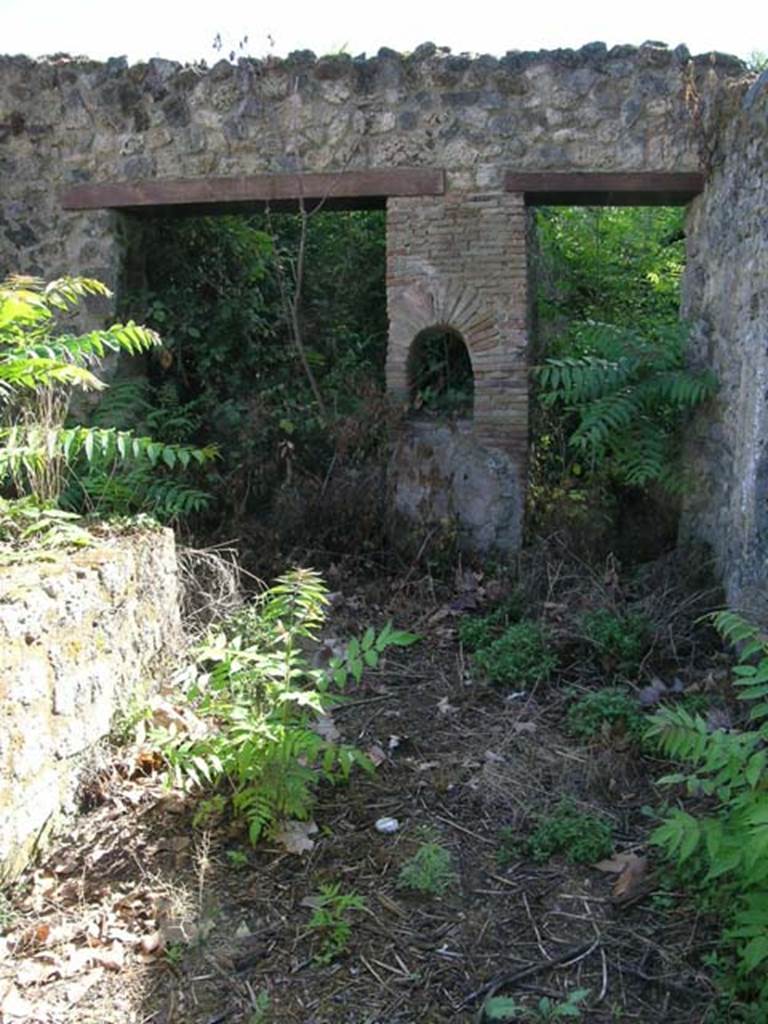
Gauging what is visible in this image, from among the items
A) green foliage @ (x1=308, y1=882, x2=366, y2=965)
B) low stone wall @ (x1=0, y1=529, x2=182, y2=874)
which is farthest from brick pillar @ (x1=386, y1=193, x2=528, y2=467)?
green foliage @ (x1=308, y1=882, x2=366, y2=965)

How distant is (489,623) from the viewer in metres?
5.37

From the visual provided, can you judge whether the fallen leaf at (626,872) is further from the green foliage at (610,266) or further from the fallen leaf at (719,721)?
the green foliage at (610,266)

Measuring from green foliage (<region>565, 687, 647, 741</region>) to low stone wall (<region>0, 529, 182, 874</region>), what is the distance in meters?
1.87

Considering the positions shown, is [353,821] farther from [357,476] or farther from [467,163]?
[467,163]

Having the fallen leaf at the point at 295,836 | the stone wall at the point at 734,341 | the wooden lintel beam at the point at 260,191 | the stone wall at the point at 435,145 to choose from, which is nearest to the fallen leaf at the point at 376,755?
the fallen leaf at the point at 295,836

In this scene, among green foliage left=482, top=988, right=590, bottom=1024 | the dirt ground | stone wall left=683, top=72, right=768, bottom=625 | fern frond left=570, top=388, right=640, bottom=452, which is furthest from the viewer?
fern frond left=570, top=388, right=640, bottom=452

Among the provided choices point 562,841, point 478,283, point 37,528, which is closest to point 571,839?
point 562,841

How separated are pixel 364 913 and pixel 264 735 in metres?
0.66

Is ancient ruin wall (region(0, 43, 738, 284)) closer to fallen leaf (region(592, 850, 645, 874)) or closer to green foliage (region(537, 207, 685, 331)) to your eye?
green foliage (region(537, 207, 685, 331))

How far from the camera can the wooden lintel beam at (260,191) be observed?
6.36 m

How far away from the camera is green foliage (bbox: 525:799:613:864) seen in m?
3.30

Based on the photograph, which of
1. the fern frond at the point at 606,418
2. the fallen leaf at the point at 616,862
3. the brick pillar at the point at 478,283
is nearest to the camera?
the fallen leaf at the point at 616,862

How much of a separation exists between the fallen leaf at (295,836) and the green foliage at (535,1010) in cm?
89

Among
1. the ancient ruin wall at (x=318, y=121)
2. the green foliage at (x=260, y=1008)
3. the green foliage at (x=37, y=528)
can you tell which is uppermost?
the ancient ruin wall at (x=318, y=121)
